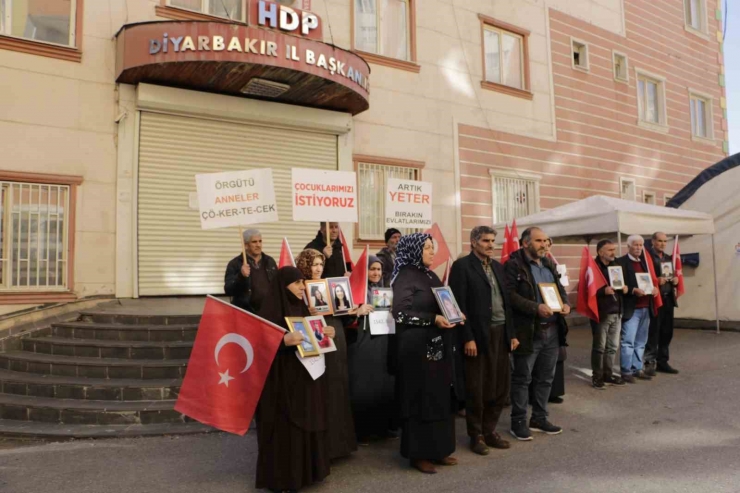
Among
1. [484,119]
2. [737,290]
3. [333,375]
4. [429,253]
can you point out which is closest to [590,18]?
[484,119]

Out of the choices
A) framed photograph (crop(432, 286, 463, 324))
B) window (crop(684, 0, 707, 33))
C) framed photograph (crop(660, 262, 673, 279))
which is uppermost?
window (crop(684, 0, 707, 33))

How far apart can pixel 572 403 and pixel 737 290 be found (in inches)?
308

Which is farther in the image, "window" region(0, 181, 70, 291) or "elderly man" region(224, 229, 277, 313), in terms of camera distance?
"window" region(0, 181, 70, 291)

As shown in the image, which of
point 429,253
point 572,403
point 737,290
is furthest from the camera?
point 737,290

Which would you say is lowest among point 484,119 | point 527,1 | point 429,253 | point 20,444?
point 20,444

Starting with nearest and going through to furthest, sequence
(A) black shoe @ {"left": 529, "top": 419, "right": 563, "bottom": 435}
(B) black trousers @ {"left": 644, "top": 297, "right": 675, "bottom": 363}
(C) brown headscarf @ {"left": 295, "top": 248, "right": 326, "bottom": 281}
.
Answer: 1. (C) brown headscarf @ {"left": 295, "top": 248, "right": 326, "bottom": 281}
2. (A) black shoe @ {"left": 529, "top": 419, "right": 563, "bottom": 435}
3. (B) black trousers @ {"left": 644, "top": 297, "right": 675, "bottom": 363}

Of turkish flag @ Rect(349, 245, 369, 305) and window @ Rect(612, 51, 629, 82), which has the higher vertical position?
window @ Rect(612, 51, 629, 82)

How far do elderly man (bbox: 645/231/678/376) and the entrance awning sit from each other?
5.70 meters

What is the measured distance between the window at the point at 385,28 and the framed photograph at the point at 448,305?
844cm

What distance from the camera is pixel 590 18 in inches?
671

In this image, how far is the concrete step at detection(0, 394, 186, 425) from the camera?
6.42 metres

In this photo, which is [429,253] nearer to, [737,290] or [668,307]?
[668,307]

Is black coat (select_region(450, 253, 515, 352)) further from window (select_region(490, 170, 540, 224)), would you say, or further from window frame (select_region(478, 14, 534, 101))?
window frame (select_region(478, 14, 534, 101))

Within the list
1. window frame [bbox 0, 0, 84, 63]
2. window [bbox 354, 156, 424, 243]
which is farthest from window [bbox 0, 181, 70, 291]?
window [bbox 354, 156, 424, 243]
